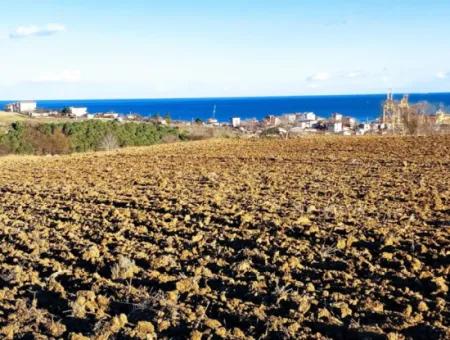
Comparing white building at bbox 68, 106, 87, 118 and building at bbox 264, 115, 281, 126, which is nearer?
building at bbox 264, 115, 281, 126

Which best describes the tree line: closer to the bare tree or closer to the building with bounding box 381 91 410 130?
the bare tree

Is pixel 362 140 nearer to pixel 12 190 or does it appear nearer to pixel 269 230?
pixel 12 190

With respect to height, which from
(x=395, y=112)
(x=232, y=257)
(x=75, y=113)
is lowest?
(x=75, y=113)

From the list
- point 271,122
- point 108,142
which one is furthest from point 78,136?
point 271,122

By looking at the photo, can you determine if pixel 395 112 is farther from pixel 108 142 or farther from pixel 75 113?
pixel 75 113

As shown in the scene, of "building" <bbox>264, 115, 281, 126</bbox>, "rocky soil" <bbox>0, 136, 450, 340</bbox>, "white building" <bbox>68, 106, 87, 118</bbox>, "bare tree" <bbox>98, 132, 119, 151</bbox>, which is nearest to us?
"rocky soil" <bbox>0, 136, 450, 340</bbox>

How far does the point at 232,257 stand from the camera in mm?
7246

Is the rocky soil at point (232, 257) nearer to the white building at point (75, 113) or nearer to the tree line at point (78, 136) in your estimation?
the tree line at point (78, 136)

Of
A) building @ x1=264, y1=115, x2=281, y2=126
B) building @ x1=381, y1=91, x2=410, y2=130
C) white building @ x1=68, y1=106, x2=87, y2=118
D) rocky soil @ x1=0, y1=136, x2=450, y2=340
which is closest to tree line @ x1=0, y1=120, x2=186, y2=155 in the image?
building @ x1=381, y1=91, x2=410, y2=130

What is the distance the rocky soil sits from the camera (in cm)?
A: 557

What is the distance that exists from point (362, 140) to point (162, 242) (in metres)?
15.0

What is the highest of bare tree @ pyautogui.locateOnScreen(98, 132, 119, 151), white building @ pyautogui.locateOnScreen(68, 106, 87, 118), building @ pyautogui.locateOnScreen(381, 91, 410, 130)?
building @ pyautogui.locateOnScreen(381, 91, 410, 130)

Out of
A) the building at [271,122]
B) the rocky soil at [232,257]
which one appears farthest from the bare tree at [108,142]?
the building at [271,122]

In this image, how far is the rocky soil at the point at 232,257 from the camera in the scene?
557 centimetres
